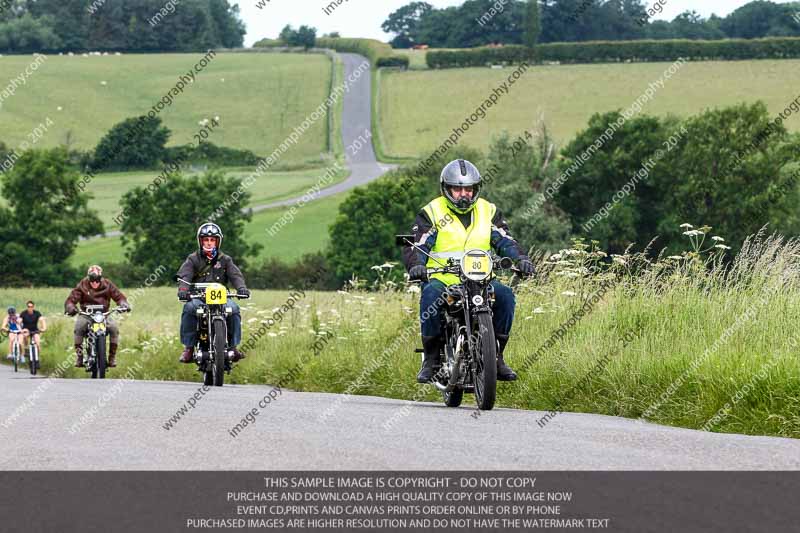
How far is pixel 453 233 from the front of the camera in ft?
36.0

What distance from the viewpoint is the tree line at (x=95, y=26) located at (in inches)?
5817

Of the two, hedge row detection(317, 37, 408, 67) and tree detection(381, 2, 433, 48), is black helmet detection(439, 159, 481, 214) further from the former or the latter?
tree detection(381, 2, 433, 48)

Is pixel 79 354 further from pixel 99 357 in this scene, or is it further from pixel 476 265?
pixel 476 265

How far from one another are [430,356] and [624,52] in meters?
118

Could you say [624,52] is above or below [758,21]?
below

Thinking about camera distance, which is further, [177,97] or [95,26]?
[95,26]

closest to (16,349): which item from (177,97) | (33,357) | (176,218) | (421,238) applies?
(33,357)

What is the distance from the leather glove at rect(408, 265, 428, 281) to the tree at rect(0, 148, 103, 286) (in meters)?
76.3

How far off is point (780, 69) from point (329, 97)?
1616 inches

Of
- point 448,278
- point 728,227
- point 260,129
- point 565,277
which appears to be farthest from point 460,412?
point 260,129

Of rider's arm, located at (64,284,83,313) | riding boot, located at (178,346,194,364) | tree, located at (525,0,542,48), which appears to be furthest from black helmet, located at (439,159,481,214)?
tree, located at (525,0,542,48)

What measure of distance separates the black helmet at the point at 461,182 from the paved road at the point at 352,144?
80788 millimetres

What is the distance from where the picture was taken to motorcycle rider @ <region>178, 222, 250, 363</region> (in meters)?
16.3
